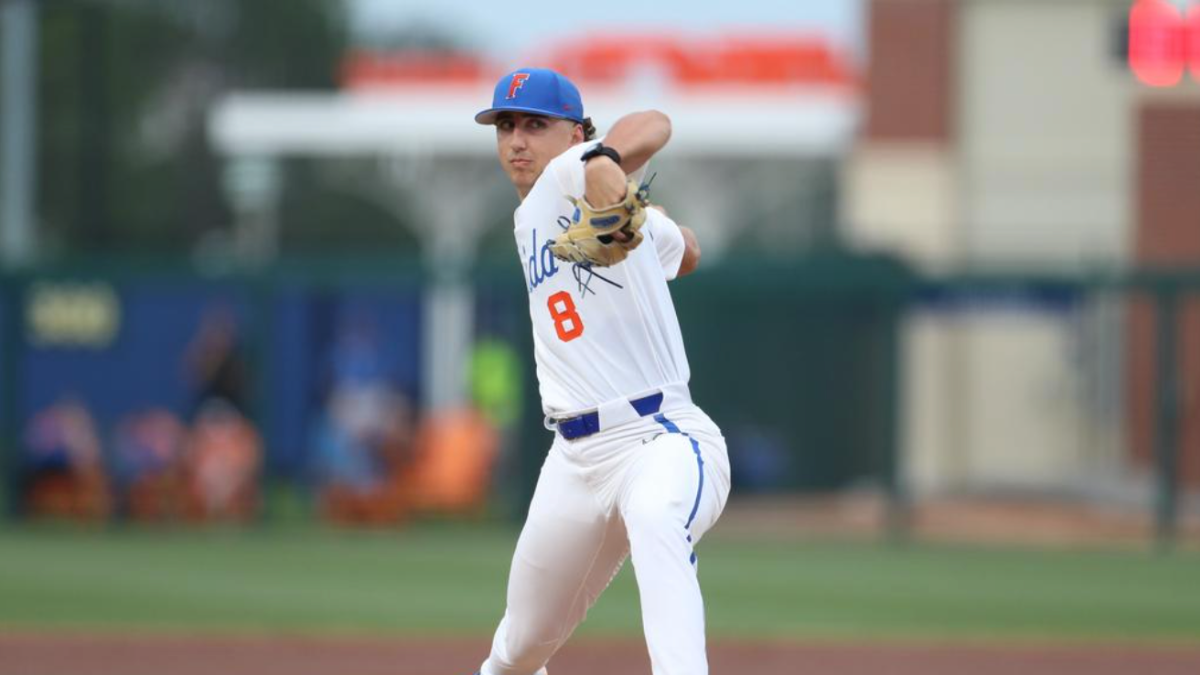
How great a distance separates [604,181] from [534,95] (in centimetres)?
57

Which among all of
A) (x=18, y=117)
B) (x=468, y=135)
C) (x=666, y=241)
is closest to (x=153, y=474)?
(x=18, y=117)

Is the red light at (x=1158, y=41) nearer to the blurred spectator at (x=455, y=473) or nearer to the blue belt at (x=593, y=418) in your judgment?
the blurred spectator at (x=455, y=473)

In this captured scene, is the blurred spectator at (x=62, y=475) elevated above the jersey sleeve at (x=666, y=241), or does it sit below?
below

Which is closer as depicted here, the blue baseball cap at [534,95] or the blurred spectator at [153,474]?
the blue baseball cap at [534,95]

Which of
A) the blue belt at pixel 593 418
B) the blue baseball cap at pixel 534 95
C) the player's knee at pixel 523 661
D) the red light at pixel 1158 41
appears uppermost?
the red light at pixel 1158 41

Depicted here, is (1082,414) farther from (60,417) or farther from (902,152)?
(60,417)

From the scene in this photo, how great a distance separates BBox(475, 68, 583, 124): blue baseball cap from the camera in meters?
5.42

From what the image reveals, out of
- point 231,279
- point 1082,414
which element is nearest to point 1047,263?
point 1082,414

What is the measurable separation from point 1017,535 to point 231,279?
283 inches

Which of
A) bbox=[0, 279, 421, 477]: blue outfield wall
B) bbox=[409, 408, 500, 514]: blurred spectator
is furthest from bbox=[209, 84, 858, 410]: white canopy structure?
bbox=[409, 408, 500, 514]: blurred spectator

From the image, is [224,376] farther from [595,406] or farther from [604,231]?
[604,231]

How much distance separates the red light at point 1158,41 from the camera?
14.2 m

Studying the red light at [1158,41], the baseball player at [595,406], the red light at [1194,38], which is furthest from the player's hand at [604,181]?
the red light at [1194,38]

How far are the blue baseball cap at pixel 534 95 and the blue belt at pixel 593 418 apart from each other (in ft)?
2.80
